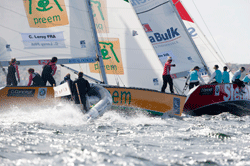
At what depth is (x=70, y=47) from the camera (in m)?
9.37

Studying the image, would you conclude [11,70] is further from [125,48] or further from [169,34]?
[169,34]

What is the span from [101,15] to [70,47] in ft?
10.9

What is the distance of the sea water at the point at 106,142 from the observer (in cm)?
379

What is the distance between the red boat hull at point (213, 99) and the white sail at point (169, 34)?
2604 millimetres

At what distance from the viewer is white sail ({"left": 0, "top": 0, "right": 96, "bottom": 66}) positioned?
9258mm

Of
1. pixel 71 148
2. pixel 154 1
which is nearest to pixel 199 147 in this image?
pixel 71 148

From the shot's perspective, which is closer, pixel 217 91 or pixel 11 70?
pixel 11 70

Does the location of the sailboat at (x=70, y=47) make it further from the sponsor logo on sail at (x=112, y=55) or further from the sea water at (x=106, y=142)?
the sea water at (x=106, y=142)

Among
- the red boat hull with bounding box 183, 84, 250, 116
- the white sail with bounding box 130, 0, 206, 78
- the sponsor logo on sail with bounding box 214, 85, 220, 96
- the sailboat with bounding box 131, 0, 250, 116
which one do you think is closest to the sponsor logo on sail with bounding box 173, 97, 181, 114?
the red boat hull with bounding box 183, 84, 250, 116

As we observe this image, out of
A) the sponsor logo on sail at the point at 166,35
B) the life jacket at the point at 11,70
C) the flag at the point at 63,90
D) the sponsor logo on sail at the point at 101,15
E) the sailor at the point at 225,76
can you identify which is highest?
the sponsor logo on sail at the point at 101,15

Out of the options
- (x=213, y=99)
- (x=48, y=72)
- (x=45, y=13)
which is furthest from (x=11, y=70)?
(x=213, y=99)

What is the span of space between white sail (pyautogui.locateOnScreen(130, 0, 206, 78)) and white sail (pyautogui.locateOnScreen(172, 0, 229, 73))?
1874mm

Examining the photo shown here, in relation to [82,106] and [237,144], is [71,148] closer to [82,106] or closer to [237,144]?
[237,144]

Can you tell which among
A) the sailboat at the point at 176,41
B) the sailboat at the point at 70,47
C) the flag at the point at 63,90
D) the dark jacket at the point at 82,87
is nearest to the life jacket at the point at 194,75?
the sailboat at the point at 70,47
